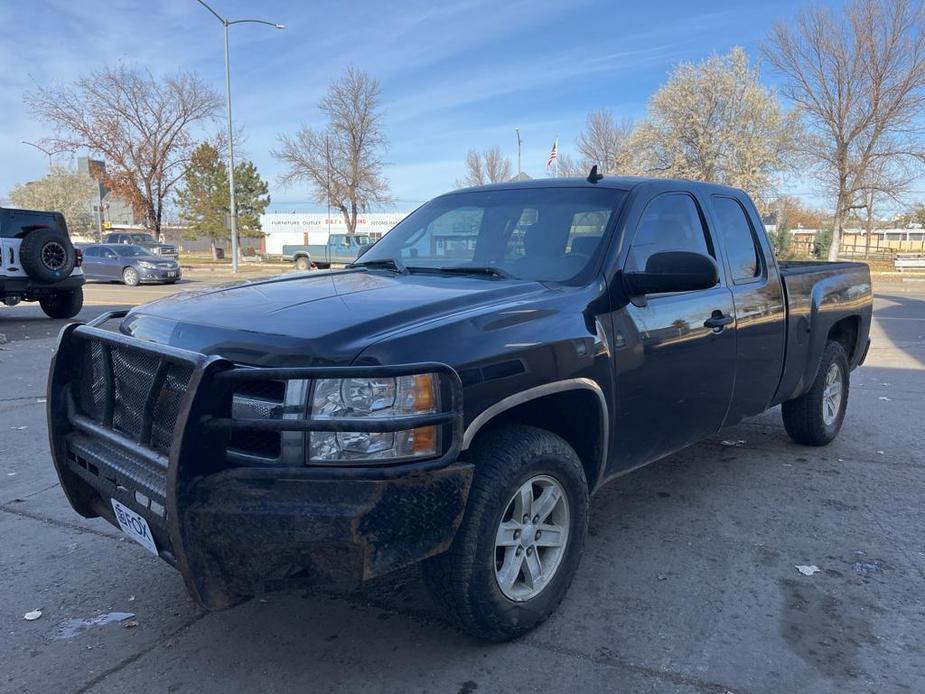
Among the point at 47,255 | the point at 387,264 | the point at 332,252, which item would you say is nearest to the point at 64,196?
the point at 332,252

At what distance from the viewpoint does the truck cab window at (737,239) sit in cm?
430

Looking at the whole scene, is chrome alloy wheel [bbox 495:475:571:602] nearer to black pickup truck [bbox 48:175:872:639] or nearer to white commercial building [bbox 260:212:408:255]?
black pickup truck [bbox 48:175:872:639]

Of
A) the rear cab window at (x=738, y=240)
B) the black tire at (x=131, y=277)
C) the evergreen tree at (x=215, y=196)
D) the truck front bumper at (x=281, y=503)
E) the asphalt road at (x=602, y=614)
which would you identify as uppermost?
the evergreen tree at (x=215, y=196)

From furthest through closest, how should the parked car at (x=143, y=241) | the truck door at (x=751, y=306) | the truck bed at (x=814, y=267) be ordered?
the parked car at (x=143, y=241)
the truck bed at (x=814, y=267)
the truck door at (x=751, y=306)

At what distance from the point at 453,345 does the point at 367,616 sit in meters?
1.34

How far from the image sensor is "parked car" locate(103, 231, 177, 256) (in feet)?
89.6

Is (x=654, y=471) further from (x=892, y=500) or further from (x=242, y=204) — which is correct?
(x=242, y=204)

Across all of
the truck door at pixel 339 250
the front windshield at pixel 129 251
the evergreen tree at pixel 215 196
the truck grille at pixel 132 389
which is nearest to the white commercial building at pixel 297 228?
the evergreen tree at pixel 215 196

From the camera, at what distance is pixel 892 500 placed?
4.44 metres

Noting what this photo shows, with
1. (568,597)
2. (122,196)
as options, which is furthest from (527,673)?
(122,196)

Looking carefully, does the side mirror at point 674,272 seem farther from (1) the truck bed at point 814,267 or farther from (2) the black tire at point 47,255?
(2) the black tire at point 47,255

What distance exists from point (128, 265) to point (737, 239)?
76.1ft

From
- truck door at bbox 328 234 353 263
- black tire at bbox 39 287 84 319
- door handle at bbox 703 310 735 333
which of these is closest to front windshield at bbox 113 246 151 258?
truck door at bbox 328 234 353 263

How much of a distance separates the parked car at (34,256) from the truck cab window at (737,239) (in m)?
11.5
